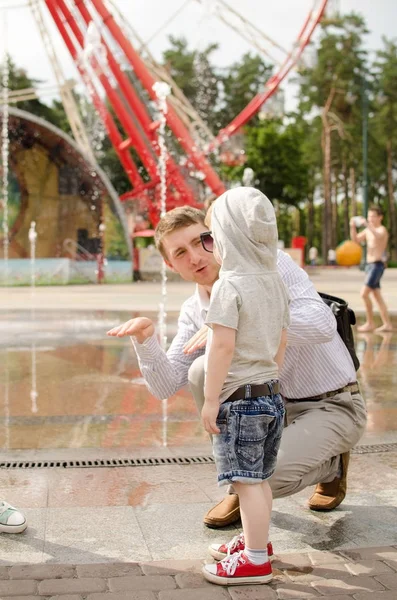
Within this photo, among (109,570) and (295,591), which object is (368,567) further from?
(109,570)

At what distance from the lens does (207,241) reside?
3514 mm

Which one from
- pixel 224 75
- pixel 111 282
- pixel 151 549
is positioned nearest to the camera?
pixel 151 549

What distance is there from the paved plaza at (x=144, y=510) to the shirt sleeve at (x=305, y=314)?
0.78 meters

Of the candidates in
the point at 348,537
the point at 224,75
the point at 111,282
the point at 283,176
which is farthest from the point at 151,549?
the point at 224,75

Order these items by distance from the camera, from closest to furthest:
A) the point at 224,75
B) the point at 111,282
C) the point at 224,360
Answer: the point at 224,360
the point at 111,282
the point at 224,75

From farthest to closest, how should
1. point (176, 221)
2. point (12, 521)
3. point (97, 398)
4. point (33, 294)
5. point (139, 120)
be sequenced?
point (139, 120) < point (33, 294) < point (97, 398) < point (176, 221) < point (12, 521)

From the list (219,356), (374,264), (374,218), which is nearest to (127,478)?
(219,356)

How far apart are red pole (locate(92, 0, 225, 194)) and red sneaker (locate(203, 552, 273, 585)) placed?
22307mm

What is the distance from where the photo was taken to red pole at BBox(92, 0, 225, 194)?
25094 mm

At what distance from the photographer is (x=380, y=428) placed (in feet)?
18.2

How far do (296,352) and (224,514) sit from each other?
0.74 meters

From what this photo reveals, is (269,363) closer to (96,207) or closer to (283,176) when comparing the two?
(96,207)

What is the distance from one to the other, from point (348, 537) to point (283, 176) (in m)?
50.4

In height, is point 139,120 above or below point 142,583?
above
